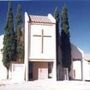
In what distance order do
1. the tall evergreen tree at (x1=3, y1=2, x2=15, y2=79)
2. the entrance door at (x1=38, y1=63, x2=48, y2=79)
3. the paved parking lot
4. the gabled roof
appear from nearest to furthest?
the paved parking lot, the gabled roof, the entrance door at (x1=38, y1=63, x2=48, y2=79), the tall evergreen tree at (x1=3, y1=2, x2=15, y2=79)

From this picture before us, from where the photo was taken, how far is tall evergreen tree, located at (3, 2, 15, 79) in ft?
120

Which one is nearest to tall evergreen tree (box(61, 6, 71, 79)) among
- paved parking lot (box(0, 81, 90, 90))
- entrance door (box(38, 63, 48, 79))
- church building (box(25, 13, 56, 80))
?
church building (box(25, 13, 56, 80))

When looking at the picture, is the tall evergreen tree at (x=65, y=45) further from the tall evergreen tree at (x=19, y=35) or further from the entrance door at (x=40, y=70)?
the tall evergreen tree at (x=19, y=35)

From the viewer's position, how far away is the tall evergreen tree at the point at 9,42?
120 ft

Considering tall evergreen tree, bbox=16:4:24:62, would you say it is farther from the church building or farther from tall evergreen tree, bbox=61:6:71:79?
tall evergreen tree, bbox=61:6:71:79

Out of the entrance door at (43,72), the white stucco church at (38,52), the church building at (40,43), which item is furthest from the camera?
the entrance door at (43,72)

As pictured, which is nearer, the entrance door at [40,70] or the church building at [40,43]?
the church building at [40,43]

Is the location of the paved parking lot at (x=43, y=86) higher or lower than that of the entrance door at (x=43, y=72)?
lower

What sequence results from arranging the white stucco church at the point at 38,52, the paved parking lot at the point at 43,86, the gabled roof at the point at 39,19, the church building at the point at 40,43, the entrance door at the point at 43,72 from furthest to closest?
the entrance door at the point at 43,72, the gabled roof at the point at 39,19, the church building at the point at 40,43, the white stucco church at the point at 38,52, the paved parking lot at the point at 43,86

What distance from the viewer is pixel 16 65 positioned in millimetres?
33094

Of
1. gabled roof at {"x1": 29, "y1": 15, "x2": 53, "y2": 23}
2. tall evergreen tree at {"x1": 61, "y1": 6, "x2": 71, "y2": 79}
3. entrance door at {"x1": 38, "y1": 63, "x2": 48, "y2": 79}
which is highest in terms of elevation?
gabled roof at {"x1": 29, "y1": 15, "x2": 53, "y2": 23}

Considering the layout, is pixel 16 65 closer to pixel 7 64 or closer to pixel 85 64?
pixel 7 64

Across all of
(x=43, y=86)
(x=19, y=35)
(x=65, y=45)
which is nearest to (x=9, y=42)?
(x=19, y=35)

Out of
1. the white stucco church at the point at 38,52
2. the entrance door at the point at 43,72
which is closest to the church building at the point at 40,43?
the white stucco church at the point at 38,52
